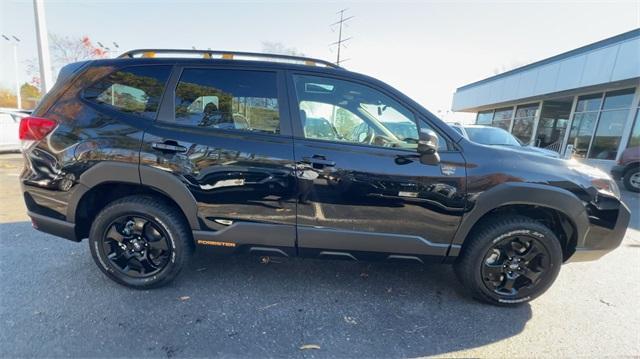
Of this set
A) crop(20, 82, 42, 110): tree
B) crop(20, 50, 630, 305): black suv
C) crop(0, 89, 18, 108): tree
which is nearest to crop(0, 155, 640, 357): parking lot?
crop(20, 50, 630, 305): black suv

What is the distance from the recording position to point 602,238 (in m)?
2.46

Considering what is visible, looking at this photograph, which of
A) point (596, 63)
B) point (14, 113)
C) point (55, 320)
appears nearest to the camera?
point (55, 320)

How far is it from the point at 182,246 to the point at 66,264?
4.70ft

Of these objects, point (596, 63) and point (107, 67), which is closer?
point (107, 67)

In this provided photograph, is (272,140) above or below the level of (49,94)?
below

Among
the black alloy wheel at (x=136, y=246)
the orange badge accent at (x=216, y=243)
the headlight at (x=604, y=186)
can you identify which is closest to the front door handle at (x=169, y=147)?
the black alloy wheel at (x=136, y=246)

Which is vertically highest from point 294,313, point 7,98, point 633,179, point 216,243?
point 7,98

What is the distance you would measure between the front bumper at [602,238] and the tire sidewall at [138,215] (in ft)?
11.2

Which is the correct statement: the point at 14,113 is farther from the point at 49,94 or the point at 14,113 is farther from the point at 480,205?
the point at 480,205

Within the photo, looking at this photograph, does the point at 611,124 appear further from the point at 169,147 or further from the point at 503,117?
the point at 169,147

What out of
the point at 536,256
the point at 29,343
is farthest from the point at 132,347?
the point at 536,256

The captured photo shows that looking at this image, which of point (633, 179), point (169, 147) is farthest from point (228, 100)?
Answer: point (633, 179)

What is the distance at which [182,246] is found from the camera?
8.17 feet

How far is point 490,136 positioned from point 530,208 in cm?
598
